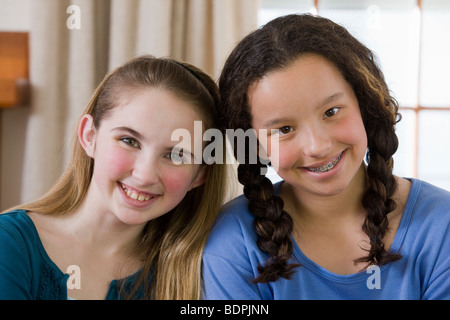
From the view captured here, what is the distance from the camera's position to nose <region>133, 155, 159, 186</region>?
3.35 ft

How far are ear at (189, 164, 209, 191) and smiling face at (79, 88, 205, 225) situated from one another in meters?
0.05

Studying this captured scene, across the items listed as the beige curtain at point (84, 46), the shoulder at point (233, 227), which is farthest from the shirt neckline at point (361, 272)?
the beige curtain at point (84, 46)

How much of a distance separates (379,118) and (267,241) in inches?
14.0

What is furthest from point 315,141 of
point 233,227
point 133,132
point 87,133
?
point 87,133

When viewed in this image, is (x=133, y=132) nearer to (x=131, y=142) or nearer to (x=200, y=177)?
(x=131, y=142)

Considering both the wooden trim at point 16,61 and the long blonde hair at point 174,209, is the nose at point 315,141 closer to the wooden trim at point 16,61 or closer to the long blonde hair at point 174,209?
the long blonde hair at point 174,209

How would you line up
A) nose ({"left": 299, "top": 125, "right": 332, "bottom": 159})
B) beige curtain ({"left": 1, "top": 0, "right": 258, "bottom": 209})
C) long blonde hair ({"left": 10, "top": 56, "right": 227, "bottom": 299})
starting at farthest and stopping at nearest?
1. beige curtain ({"left": 1, "top": 0, "right": 258, "bottom": 209})
2. long blonde hair ({"left": 10, "top": 56, "right": 227, "bottom": 299})
3. nose ({"left": 299, "top": 125, "right": 332, "bottom": 159})

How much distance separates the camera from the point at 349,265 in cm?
106

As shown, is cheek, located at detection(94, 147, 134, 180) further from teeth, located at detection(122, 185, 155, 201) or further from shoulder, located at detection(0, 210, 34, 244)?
shoulder, located at detection(0, 210, 34, 244)

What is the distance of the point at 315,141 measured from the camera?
38.2 inches

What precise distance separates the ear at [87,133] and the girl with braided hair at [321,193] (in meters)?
0.31

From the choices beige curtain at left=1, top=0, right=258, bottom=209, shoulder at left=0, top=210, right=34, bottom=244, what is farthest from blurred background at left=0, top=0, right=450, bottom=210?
shoulder at left=0, top=210, right=34, bottom=244
